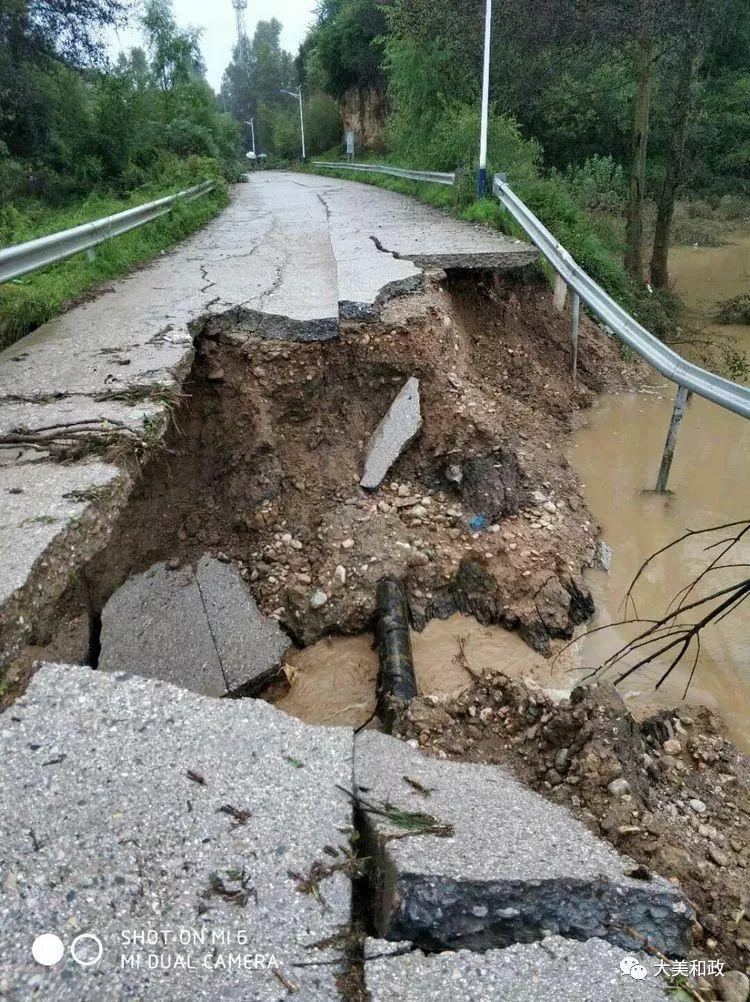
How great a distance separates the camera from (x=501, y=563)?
4.65m

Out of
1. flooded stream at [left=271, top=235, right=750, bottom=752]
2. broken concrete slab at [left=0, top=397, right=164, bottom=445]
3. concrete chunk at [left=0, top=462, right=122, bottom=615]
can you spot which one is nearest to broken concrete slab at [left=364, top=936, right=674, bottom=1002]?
concrete chunk at [left=0, top=462, right=122, bottom=615]

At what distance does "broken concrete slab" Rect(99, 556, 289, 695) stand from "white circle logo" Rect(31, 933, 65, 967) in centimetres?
178

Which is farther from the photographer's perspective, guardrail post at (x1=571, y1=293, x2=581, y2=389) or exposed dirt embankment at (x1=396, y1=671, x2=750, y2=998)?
guardrail post at (x1=571, y1=293, x2=581, y2=389)

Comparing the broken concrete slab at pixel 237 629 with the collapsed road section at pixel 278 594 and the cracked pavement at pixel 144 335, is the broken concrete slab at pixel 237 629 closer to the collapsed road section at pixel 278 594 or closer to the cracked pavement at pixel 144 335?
the collapsed road section at pixel 278 594

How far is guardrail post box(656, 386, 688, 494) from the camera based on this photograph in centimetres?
551

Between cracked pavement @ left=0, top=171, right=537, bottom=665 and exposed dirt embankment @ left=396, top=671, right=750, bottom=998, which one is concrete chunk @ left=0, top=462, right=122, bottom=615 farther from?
exposed dirt embankment @ left=396, top=671, right=750, bottom=998

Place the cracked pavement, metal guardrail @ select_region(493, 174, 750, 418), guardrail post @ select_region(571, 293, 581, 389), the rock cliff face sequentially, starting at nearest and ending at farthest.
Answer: the cracked pavement → metal guardrail @ select_region(493, 174, 750, 418) → guardrail post @ select_region(571, 293, 581, 389) → the rock cliff face

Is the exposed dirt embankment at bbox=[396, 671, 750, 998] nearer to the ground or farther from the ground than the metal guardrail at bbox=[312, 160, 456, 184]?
nearer to the ground

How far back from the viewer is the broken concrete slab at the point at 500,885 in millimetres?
1825

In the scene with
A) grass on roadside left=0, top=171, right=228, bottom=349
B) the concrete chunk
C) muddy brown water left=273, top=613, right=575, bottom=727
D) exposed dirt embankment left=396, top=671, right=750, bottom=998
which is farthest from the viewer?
grass on roadside left=0, top=171, right=228, bottom=349

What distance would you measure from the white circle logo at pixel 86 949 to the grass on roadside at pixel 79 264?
4.68m

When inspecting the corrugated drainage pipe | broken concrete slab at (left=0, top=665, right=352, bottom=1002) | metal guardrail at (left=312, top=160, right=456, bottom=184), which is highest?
metal guardrail at (left=312, top=160, right=456, bottom=184)

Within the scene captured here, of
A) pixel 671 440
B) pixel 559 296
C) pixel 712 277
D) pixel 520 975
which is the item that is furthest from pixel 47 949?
pixel 712 277

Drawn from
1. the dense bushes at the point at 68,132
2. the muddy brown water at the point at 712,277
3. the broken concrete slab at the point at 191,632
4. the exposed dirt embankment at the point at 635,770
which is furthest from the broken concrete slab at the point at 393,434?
the dense bushes at the point at 68,132
